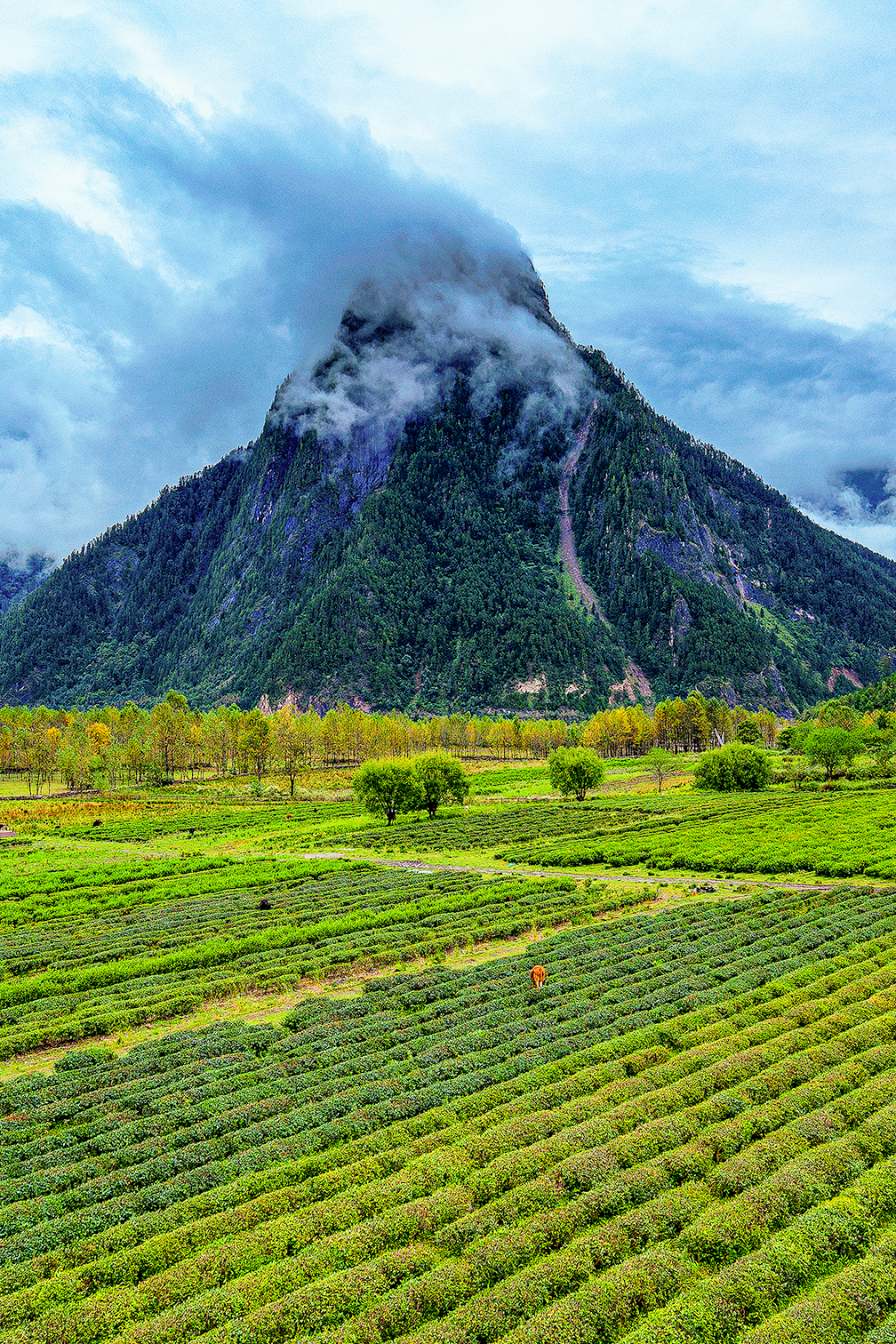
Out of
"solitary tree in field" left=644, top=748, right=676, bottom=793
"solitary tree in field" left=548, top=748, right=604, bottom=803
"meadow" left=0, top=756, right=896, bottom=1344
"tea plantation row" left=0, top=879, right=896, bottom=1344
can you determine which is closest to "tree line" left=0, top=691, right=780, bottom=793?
"solitary tree in field" left=644, top=748, right=676, bottom=793

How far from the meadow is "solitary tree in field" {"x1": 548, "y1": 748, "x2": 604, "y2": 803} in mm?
72806

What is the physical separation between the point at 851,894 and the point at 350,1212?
4883 centimetres

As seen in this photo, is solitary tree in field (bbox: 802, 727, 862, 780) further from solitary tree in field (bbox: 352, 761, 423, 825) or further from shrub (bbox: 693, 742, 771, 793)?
solitary tree in field (bbox: 352, 761, 423, 825)

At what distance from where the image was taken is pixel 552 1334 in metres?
14.4

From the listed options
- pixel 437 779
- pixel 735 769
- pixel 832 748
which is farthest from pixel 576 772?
pixel 832 748

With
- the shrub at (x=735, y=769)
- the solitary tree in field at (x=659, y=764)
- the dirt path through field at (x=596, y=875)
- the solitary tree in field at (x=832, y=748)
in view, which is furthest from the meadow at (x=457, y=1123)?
the solitary tree in field at (x=659, y=764)

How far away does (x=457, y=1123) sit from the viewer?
23312mm

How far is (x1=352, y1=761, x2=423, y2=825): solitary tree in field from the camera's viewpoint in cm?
11494

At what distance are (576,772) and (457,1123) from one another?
110936mm

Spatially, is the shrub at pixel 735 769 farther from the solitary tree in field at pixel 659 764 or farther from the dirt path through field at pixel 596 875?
the dirt path through field at pixel 596 875

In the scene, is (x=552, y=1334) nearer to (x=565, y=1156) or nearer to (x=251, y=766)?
(x=565, y=1156)

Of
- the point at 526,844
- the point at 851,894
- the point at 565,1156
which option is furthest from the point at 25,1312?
the point at 526,844

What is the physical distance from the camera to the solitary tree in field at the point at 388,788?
115 m

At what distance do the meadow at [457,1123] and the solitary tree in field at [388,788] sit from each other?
55.9m
